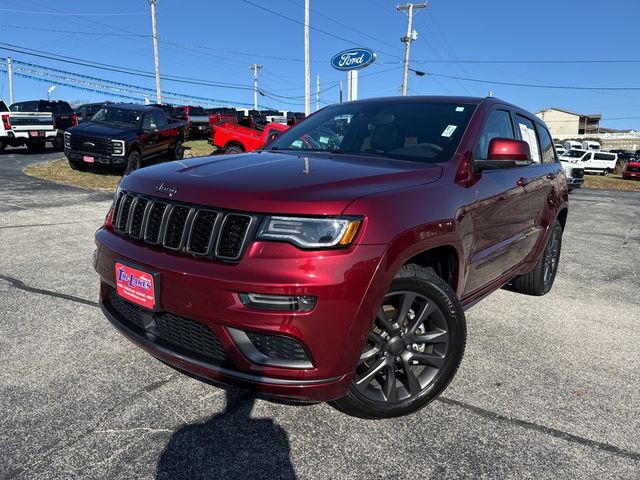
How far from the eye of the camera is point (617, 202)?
49.4 ft

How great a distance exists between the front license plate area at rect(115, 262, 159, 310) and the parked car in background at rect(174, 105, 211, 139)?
23.6 m

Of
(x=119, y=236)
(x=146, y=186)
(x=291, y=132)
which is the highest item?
(x=291, y=132)

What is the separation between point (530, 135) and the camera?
4566 mm

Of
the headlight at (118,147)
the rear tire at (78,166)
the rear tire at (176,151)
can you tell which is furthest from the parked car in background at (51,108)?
the headlight at (118,147)

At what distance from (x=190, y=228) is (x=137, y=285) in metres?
0.42

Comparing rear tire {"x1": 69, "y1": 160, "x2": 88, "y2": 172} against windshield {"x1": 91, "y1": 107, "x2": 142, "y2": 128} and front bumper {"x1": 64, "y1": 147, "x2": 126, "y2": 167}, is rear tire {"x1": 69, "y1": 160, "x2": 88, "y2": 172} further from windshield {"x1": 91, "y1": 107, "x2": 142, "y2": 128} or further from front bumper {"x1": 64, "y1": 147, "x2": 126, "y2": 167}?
windshield {"x1": 91, "y1": 107, "x2": 142, "y2": 128}

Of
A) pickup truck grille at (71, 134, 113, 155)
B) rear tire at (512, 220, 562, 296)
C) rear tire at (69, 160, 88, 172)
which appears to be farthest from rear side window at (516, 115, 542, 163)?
rear tire at (69, 160, 88, 172)

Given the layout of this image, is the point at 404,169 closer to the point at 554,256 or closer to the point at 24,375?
the point at 24,375

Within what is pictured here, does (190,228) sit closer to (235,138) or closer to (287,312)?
(287,312)

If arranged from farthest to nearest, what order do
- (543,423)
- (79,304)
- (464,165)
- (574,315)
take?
(574,315) → (79,304) → (464,165) → (543,423)

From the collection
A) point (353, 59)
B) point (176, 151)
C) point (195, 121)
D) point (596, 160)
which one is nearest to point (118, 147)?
point (176, 151)

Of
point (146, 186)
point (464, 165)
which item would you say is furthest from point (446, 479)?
point (146, 186)

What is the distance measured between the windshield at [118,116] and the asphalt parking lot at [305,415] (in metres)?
10.2

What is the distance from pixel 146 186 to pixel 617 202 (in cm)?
1585
